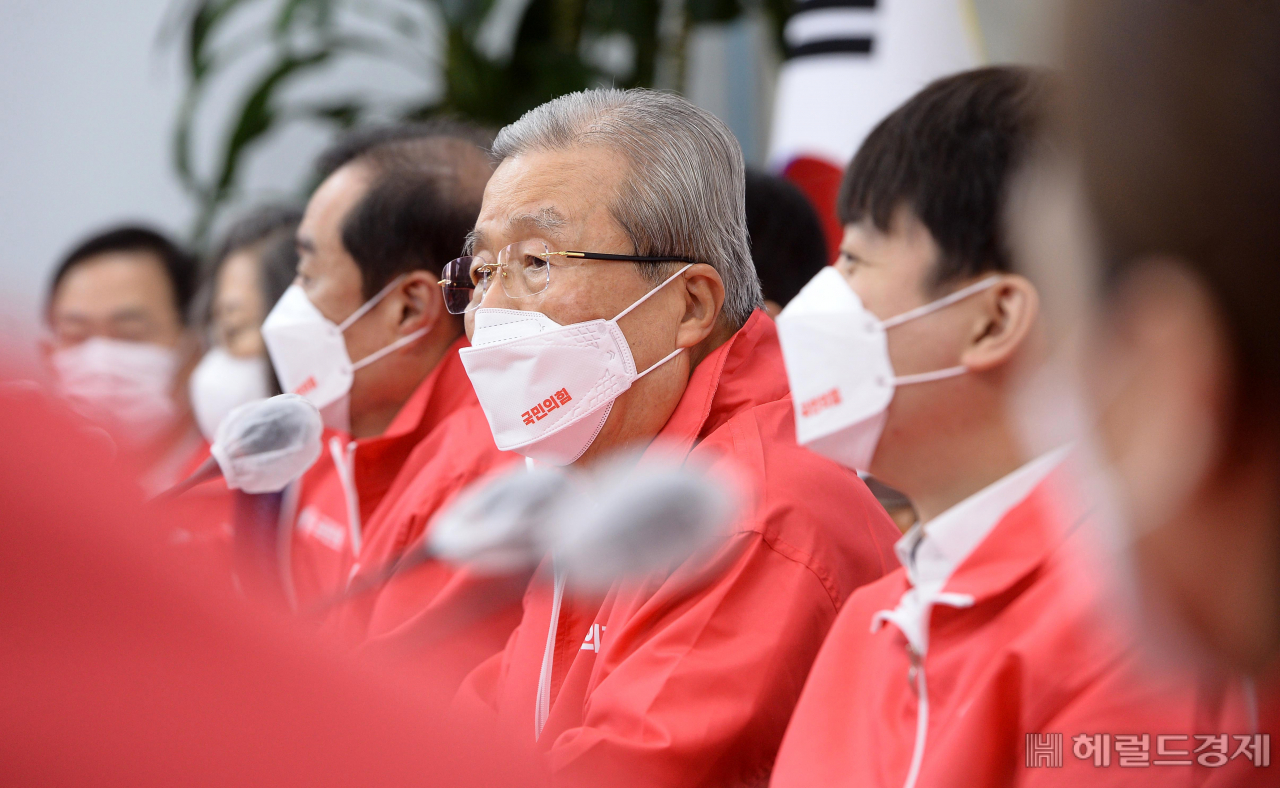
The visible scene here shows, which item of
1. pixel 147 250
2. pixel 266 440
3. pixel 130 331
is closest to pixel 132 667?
pixel 266 440

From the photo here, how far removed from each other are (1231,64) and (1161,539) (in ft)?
0.64

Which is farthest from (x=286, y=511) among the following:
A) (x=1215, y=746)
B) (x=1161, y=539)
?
(x=1161, y=539)

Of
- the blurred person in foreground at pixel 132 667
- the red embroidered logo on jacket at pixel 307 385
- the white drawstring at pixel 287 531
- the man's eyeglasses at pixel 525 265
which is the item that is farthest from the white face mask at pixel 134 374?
the blurred person in foreground at pixel 132 667

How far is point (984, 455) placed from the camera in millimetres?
1009

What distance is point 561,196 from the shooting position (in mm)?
1405

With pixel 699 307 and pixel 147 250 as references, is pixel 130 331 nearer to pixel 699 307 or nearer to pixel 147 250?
pixel 147 250

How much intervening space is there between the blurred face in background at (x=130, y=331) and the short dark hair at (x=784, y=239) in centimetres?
146

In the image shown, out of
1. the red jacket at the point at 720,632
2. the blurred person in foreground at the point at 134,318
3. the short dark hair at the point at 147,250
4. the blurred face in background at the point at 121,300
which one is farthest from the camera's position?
Answer: the short dark hair at the point at 147,250

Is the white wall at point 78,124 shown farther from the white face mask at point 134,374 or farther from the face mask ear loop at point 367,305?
the face mask ear loop at point 367,305

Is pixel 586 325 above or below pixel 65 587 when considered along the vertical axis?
below

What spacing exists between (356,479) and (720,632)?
1.00m

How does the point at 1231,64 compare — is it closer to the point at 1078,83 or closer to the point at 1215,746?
the point at 1078,83

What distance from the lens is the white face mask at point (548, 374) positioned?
4.67 feet

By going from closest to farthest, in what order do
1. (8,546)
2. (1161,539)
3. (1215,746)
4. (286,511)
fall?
(8,546)
(1161,539)
(1215,746)
(286,511)
